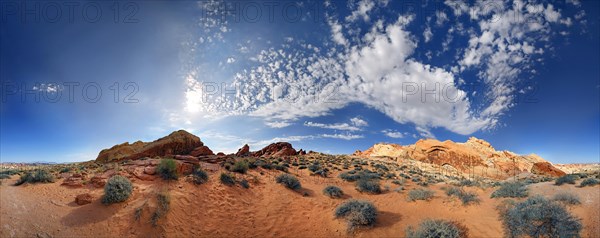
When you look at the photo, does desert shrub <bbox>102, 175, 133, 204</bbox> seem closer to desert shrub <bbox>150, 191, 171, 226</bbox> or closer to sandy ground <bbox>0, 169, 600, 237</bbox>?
sandy ground <bbox>0, 169, 600, 237</bbox>

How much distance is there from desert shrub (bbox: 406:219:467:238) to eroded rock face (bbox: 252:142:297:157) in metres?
31.8

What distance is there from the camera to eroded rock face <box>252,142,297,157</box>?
41.5 metres

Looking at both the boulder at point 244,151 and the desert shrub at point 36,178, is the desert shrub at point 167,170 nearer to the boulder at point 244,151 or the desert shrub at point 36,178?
the desert shrub at point 36,178

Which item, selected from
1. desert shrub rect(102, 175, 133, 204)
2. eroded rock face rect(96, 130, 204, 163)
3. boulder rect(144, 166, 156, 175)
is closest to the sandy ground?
desert shrub rect(102, 175, 133, 204)

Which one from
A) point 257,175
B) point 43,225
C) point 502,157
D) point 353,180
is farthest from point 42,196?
point 502,157

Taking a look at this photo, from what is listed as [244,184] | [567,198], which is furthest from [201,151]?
[567,198]

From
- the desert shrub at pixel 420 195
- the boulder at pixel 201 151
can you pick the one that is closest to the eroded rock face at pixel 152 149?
the boulder at pixel 201 151

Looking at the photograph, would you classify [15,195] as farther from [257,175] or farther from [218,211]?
[257,175]

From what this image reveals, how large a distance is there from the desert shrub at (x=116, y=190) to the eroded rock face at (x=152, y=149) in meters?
18.3

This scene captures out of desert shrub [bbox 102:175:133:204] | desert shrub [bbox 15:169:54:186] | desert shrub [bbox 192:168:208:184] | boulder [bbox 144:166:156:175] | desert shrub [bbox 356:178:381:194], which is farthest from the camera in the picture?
desert shrub [bbox 356:178:381:194]

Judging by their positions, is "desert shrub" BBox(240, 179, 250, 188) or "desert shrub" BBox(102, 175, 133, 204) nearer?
"desert shrub" BBox(102, 175, 133, 204)

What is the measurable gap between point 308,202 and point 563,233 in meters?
10.2

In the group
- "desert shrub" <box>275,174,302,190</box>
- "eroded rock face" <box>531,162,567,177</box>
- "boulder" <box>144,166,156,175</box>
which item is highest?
"boulder" <box>144,166,156,175</box>

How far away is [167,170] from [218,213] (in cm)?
448
